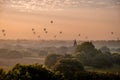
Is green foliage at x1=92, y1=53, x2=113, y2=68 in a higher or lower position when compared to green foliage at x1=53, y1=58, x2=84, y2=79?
lower

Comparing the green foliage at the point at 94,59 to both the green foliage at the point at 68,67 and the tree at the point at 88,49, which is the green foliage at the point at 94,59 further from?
the green foliage at the point at 68,67

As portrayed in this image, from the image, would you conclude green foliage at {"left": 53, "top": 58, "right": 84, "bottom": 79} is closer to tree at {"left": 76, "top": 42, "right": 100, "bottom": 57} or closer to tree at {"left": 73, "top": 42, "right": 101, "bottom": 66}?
tree at {"left": 73, "top": 42, "right": 101, "bottom": 66}

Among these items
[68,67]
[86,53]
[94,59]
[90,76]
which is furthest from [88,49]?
[90,76]

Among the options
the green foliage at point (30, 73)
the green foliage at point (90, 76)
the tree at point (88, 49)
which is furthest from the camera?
the tree at point (88, 49)

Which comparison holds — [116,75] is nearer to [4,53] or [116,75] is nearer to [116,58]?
[116,58]

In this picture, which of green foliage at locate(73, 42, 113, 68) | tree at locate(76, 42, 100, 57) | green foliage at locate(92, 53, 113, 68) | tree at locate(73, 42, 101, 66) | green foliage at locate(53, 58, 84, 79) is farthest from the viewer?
tree at locate(76, 42, 100, 57)

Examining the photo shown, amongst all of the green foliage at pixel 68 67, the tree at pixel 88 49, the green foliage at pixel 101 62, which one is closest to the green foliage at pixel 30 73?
the green foliage at pixel 68 67

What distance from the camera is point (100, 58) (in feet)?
275

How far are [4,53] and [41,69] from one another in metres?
137

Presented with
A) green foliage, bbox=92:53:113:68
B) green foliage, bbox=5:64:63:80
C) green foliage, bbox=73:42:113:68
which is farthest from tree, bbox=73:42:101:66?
green foliage, bbox=5:64:63:80

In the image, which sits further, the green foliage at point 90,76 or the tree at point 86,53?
the tree at point 86,53

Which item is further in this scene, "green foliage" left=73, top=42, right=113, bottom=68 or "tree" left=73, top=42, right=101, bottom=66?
"tree" left=73, top=42, right=101, bottom=66

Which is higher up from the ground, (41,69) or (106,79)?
(41,69)

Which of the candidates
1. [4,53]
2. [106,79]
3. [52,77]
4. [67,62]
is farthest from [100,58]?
[4,53]
